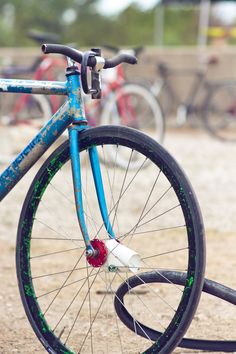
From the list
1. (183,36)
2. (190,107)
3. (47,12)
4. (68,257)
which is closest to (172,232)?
(68,257)

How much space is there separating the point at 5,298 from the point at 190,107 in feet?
32.1

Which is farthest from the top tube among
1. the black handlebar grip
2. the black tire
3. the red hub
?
the black tire

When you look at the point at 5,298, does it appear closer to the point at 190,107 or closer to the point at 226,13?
the point at 190,107

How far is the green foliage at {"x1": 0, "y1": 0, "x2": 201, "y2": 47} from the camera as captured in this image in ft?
161

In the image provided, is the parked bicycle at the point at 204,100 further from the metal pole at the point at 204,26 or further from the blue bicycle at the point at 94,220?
the blue bicycle at the point at 94,220

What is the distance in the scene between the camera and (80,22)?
51.7 metres

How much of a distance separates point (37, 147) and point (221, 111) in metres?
10.1

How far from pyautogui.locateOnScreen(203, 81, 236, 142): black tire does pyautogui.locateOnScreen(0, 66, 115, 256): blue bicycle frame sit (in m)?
9.19

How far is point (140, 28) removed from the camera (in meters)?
49.5

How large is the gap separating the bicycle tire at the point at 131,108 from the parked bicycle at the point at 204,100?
3.18 metres

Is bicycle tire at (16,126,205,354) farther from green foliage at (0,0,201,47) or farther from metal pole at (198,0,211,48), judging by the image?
green foliage at (0,0,201,47)

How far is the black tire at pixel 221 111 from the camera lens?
12562 mm

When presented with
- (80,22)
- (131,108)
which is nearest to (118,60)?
(131,108)

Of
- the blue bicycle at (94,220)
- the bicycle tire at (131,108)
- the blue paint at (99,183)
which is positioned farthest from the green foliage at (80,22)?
the blue paint at (99,183)
